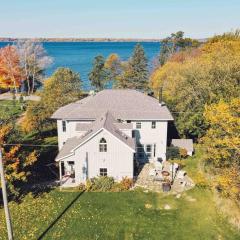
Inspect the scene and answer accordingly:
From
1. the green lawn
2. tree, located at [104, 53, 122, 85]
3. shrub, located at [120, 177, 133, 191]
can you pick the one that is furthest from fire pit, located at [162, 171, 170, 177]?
tree, located at [104, 53, 122, 85]

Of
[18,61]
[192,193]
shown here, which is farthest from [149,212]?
[18,61]

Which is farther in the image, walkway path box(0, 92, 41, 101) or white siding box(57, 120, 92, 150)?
walkway path box(0, 92, 41, 101)

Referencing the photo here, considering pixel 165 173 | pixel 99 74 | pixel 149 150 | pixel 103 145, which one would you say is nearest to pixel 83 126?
pixel 103 145

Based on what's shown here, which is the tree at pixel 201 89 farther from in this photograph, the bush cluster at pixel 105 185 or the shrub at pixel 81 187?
the shrub at pixel 81 187

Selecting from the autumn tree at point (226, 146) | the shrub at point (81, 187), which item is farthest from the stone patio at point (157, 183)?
Answer: the shrub at point (81, 187)

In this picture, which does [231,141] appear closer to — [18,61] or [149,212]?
[149,212]

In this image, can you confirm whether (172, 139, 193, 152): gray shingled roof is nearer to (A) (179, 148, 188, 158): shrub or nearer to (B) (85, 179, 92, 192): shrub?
(A) (179, 148, 188, 158): shrub
